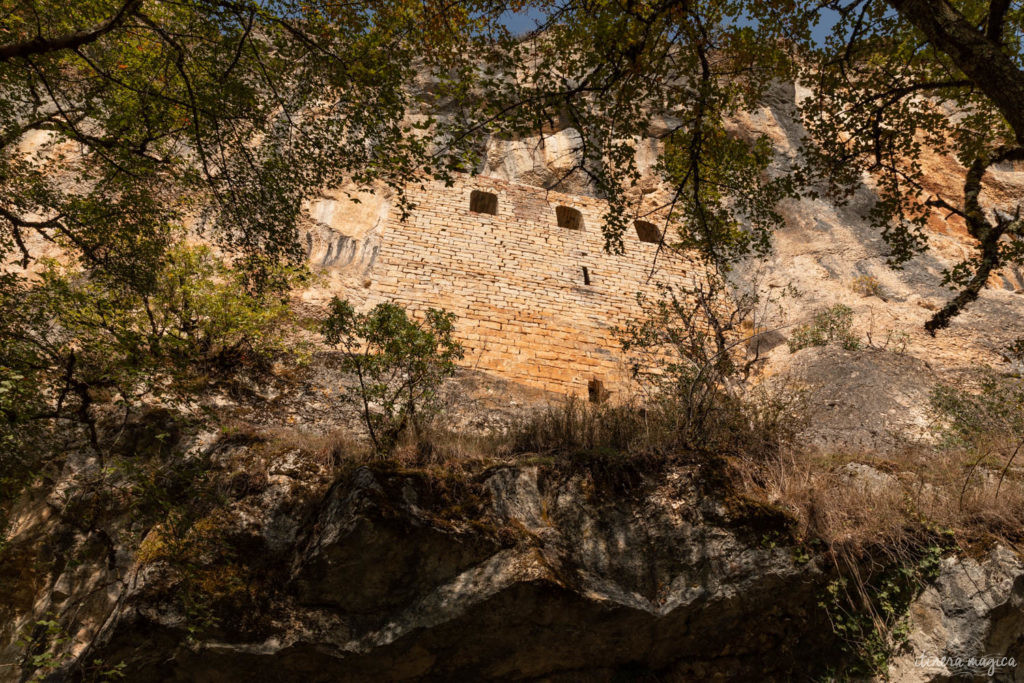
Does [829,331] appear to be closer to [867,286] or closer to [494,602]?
[867,286]

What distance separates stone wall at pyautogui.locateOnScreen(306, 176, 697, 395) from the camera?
7.72 metres

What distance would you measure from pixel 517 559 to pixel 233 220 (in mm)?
4168

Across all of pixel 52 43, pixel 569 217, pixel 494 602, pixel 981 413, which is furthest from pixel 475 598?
pixel 569 217

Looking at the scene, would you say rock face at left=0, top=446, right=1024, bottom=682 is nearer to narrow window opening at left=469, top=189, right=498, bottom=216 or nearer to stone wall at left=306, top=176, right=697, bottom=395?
stone wall at left=306, top=176, right=697, bottom=395

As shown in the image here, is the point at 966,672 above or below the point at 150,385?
below

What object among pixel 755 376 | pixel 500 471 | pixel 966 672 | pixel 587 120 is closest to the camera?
pixel 966 672

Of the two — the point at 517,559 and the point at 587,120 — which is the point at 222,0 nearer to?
the point at 587,120

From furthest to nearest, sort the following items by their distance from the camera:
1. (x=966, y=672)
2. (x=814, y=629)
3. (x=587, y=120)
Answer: (x=587, y=120), (x=814, y=629), (x=966, y=672)

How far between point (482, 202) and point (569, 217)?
6.13 ft

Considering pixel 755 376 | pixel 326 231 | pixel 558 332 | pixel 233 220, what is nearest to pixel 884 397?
pixel 755 376

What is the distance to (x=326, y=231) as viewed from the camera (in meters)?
8.99

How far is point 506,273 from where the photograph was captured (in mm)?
8742


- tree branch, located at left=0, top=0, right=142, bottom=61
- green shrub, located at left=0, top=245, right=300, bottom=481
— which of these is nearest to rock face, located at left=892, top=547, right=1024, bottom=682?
green shrub, located at left=0, top=245, right=300, bottom=481

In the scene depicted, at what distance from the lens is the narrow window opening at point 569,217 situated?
1054 cm
